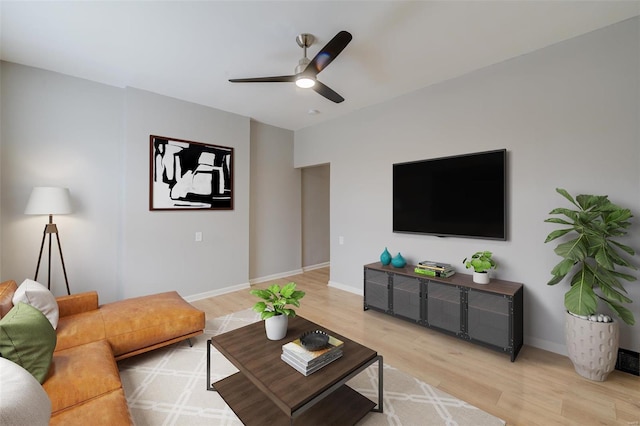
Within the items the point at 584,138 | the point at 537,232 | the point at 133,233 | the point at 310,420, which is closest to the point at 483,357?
the point at 537,232

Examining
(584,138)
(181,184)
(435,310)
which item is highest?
(584,138)

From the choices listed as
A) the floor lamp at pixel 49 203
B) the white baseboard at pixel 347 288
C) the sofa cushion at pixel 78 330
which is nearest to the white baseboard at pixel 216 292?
the white baseboard at pixel 347 288

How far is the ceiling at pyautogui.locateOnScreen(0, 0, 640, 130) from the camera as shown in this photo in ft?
6.86

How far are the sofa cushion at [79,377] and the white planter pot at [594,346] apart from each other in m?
3.21

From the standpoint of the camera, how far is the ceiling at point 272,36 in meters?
2.09

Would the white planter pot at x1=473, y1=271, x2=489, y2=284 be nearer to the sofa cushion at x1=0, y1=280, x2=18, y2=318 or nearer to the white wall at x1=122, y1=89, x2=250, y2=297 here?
the white wall at x1=122, y1=89, x2=250, y2=297

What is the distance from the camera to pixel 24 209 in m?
2.96

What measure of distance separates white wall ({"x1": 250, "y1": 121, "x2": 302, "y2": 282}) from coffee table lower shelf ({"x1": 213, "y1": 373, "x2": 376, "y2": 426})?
302 cm

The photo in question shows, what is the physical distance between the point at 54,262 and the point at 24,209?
0.64 metres

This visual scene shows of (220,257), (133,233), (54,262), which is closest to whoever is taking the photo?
(54,262)

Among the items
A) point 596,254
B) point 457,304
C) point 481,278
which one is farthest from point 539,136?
point 457,304

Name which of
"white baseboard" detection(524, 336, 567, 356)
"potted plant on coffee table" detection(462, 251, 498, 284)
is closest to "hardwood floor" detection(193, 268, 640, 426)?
"white baseboard" detection(524, 336, 567, 356)

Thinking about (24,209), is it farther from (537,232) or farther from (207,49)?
(537,232)

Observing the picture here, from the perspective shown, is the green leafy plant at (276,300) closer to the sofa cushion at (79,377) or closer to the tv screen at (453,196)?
the sofa cushion at (79,377)
